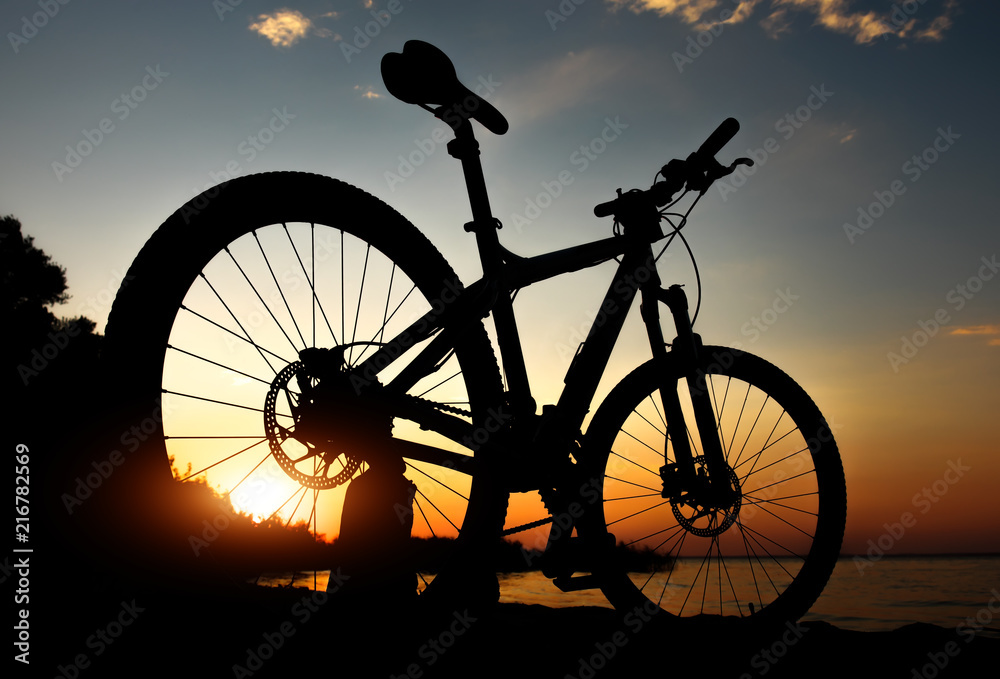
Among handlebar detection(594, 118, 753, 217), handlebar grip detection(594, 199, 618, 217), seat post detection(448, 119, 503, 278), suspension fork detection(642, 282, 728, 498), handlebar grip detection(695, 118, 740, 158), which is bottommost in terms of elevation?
suspension fork detection(642, 282, 728, 498)

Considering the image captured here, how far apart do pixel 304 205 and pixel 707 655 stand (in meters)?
2.15

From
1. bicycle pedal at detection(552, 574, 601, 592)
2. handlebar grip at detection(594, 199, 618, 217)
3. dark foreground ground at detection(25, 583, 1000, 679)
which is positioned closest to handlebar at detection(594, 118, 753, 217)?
handlebar grip at detection(594, 199, 618, 217)

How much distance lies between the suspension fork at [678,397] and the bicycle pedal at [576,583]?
557 millimetres

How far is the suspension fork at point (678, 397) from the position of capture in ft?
8.93

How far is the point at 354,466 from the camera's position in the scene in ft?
6.62

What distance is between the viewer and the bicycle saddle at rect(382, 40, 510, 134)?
234 centimetres

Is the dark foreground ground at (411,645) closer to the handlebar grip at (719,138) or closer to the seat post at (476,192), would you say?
the seat post at (476,192)

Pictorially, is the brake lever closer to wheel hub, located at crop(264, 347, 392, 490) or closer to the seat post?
the seat post

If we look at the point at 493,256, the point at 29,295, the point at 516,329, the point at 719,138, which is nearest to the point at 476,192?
the point at 493,256

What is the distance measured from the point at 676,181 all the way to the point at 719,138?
28 centimetres

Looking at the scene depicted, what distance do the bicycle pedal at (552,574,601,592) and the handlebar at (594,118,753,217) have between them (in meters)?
1.78

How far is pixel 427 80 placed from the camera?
2359 millimetres

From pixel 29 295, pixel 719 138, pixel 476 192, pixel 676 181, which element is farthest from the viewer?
pixel 29 295

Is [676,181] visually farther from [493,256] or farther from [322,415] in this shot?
[322,415]
